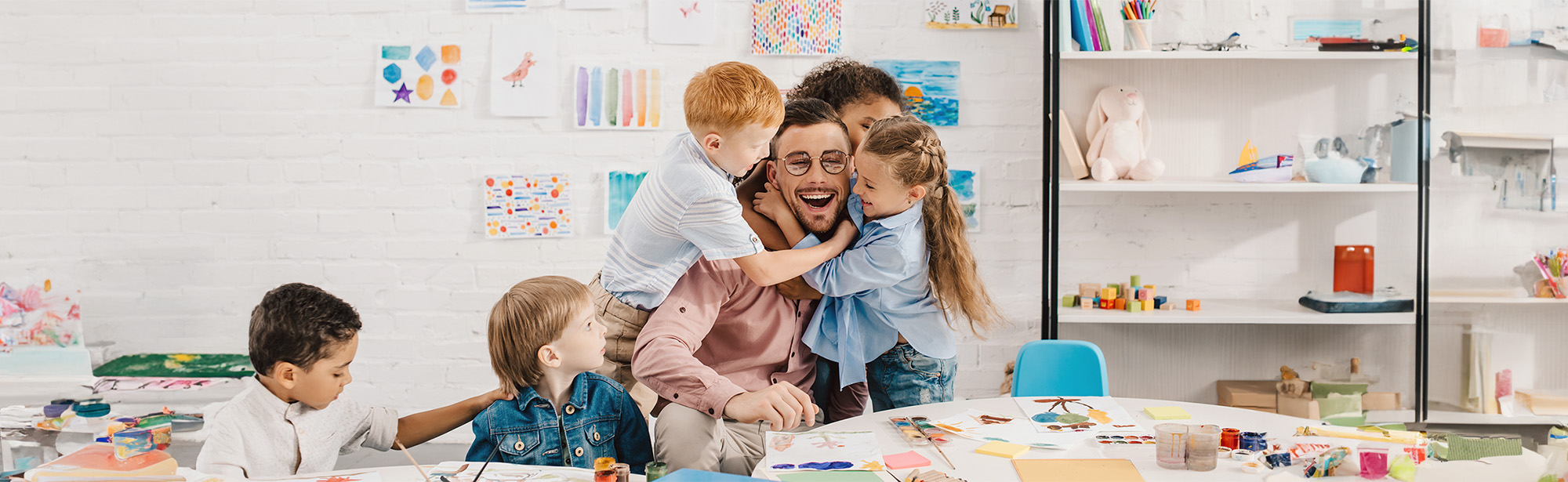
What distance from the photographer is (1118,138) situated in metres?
2.80

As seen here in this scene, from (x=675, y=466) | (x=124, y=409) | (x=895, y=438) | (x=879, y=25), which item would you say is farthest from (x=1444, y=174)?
(x=124, y=409)

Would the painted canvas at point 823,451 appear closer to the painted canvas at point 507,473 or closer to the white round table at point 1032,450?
the white round table at point 1032,450

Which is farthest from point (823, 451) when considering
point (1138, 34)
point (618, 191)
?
point (1138, 34)

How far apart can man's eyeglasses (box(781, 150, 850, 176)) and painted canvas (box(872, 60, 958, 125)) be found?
128 cm

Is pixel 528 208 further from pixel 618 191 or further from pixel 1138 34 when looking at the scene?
pixel 1138 34

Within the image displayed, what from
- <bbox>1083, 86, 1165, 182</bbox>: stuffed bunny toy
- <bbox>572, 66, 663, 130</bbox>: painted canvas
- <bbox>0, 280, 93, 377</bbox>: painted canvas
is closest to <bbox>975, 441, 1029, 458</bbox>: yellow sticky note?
<bbox>1083, 86, 1165, 182</bbox>: stuffed bunny toy

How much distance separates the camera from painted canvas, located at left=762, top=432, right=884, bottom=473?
1353mm

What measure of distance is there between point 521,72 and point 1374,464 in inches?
102

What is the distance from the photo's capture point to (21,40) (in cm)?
305

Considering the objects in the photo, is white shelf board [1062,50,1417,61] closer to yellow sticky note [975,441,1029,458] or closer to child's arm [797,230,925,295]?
child's arm [797,230,925,295]

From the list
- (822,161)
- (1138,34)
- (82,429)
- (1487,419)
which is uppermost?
(1138,34)

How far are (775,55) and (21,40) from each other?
2.49 m

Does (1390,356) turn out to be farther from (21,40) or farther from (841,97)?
(21,40)

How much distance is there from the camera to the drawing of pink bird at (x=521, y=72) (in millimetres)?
3055
